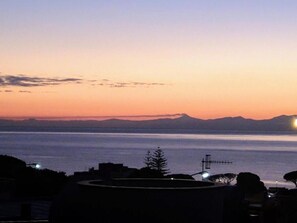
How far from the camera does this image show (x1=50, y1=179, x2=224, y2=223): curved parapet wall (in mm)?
7336

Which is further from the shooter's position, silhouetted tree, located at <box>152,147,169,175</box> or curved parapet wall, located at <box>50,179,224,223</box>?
silhouetted tree, located at <box>152,147,169,175</box>

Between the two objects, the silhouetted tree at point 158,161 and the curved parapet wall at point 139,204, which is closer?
the curved parapet wall at point 139,204

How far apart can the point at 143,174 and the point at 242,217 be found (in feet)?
38.8

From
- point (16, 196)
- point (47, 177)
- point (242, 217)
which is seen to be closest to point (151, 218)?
point (242, 217)

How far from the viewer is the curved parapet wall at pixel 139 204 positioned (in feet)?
24.1

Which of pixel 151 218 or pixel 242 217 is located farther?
pixel 242 217

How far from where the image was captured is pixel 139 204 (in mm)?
7344

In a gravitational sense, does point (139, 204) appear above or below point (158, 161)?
above

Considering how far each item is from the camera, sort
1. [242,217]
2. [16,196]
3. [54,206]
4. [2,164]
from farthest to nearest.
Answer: [2,164]
[16,196]
[242,217]
[54,206]

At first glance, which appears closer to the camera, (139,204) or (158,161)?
(139,204)

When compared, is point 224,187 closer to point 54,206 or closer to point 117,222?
point 117,222

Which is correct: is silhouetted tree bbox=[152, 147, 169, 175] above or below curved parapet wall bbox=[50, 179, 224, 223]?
below

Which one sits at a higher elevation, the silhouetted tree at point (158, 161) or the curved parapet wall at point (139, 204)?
the curved parapet wall at point (139, 204)

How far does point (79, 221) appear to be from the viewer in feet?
25.0
